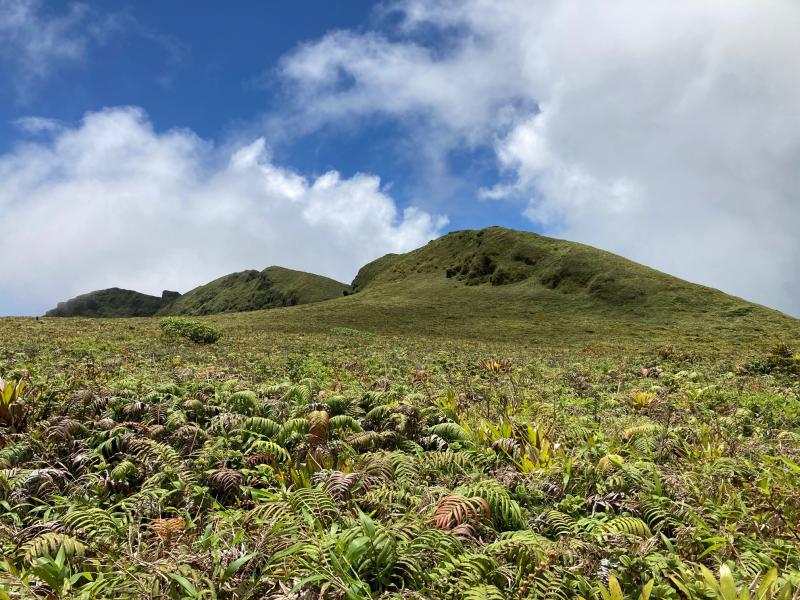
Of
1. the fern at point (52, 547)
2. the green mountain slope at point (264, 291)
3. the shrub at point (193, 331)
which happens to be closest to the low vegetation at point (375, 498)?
the fern at point (52, 547)

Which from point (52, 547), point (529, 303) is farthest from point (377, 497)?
point (529, 303)

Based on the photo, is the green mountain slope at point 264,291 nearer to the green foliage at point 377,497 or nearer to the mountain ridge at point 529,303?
the mountain ridge at point 529,303

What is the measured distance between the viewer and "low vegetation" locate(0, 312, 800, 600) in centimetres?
379

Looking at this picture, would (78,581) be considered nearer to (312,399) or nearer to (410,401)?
(312,399)

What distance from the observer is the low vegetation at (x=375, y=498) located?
3.79m

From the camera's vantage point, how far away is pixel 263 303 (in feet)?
537

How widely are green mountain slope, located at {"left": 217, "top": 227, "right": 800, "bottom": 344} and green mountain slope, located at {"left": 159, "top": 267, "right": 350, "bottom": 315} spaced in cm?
4911

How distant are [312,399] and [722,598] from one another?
719cm

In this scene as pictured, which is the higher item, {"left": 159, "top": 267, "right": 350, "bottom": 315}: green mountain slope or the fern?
{"left": 159, "top": 267, "right": 350, "bottom": 315}: green mountain slope

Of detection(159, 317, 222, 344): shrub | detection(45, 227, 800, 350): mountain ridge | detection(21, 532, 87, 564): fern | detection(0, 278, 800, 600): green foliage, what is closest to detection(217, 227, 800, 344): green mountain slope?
detection(45, 227, 800, 350): mountain ridge

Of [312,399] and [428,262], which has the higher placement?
[428,262]

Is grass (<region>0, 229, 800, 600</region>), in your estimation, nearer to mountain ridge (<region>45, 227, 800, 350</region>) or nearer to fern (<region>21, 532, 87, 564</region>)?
fern (<region>21, 532, 87, 564</region>)

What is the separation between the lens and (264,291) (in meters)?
170

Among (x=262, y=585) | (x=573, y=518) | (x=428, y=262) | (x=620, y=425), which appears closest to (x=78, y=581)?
(x=262, y=585)
